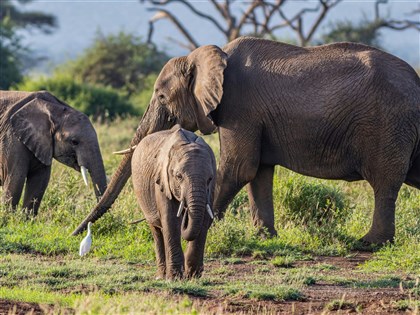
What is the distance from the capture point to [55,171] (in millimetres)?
13766

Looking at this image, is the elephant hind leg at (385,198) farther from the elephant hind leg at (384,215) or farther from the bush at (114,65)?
the bush at (114,65)

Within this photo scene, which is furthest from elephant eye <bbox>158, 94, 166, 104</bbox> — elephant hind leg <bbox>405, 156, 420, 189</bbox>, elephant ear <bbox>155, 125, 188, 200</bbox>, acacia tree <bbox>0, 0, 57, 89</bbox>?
acacia tree <bbox>0, 0, 57, 89</bbox>

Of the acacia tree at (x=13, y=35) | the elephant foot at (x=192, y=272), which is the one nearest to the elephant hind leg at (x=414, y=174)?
the elephant foot at (x=192, y=272)

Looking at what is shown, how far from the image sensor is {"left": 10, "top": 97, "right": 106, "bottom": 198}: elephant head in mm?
10977

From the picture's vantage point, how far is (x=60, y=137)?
11.1 meters

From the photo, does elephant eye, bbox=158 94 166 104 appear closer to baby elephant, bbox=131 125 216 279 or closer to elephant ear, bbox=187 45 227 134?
elephant ear, bbox=187 45 227 134

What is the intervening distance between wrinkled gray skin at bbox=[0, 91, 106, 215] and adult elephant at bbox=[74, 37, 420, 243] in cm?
100

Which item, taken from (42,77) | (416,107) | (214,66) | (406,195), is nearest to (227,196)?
(214,66)

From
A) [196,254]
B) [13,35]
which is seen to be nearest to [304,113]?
[196,254]

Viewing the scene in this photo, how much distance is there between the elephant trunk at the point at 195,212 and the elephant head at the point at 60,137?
3871mm

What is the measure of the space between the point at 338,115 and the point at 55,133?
307cm

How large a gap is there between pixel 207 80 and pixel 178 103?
0.51 m

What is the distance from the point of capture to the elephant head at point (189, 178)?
708cm

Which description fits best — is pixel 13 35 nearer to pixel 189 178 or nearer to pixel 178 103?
pixel 178 103
